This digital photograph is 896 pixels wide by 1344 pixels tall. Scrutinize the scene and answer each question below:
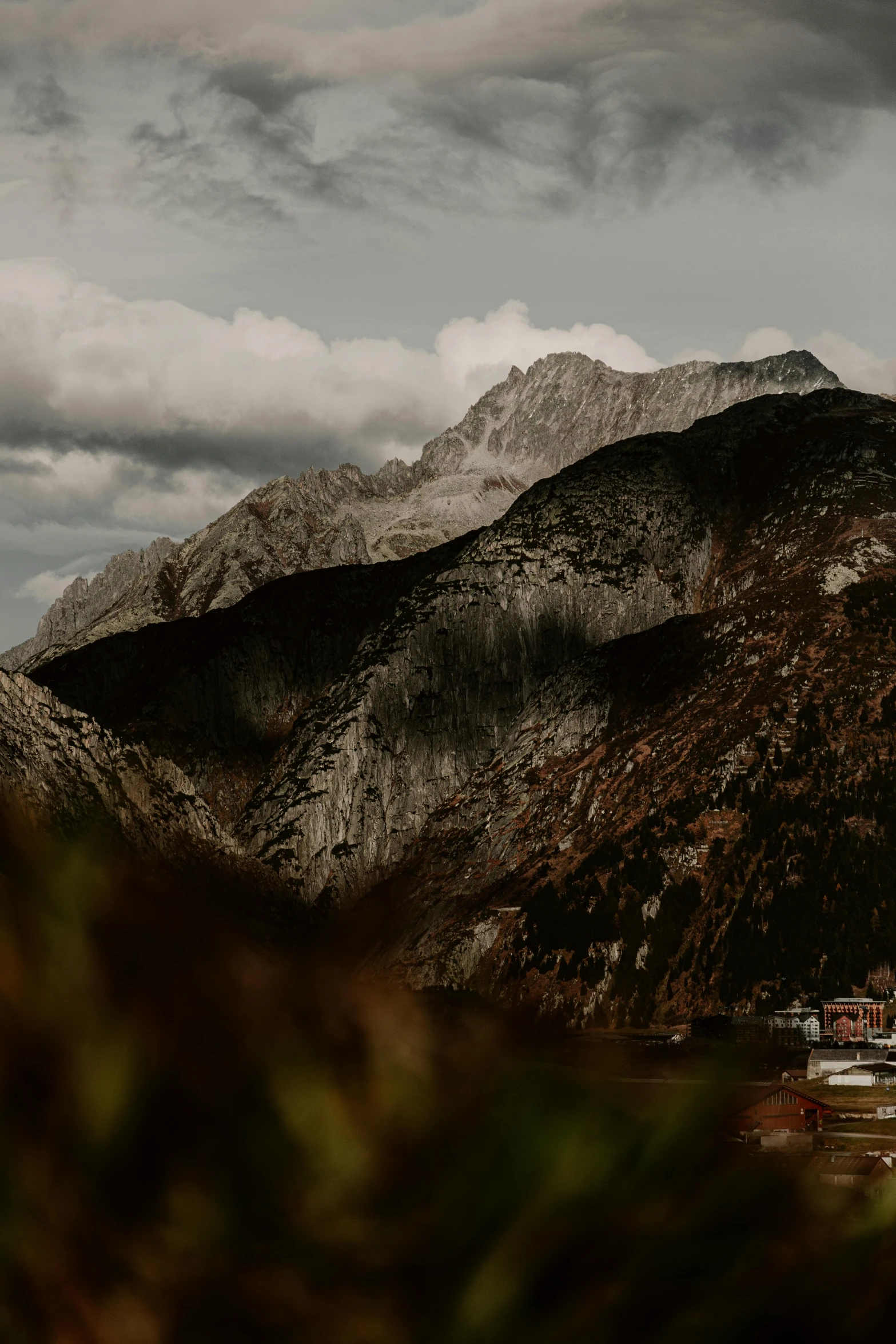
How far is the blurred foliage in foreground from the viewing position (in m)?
2.12

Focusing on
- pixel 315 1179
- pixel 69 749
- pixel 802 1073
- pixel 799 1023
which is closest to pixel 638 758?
pixel 799 1023

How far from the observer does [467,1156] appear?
2.31m

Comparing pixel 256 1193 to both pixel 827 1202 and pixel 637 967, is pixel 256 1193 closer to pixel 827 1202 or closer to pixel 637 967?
pixel 827 1202

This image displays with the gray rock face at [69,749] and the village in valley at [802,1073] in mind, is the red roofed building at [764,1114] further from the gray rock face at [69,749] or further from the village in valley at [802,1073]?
the gray rock face at [69,749]

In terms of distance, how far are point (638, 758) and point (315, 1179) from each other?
15802 centimetres

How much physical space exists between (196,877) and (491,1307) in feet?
3.38

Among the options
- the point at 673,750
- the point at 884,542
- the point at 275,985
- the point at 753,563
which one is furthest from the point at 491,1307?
the point at 753,563

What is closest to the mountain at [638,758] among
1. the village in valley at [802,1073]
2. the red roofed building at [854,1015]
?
the red roofed building at [854,1015]

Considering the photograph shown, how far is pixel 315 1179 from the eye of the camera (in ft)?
7.27

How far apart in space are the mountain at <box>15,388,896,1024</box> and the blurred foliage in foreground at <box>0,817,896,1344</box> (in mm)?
82947

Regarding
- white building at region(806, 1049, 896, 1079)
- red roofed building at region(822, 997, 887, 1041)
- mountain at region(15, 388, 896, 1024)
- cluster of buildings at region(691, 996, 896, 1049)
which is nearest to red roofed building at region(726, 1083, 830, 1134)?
mountain at region(15, 388, 896, 1024)

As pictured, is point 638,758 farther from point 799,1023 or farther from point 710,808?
point 799,1023

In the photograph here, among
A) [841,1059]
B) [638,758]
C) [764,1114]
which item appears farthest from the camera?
[638,758]

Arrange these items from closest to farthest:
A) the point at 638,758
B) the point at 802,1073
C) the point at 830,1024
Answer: the point at 802,1073, the point at 830,1024, the point at 638,758
